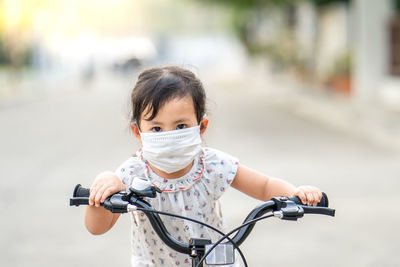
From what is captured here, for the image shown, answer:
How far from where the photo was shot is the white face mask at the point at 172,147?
7.68 ft

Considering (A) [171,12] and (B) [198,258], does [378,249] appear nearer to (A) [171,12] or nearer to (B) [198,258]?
(B) [198,258]

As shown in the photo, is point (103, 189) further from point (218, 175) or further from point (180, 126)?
point (218, 175)

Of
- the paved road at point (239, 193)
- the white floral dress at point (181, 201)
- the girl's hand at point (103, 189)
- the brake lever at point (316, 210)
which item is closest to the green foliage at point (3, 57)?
the paved road at point (239, 193)

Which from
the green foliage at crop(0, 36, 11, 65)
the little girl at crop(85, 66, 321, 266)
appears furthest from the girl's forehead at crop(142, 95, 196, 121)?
the green foliage at crop(0, 36, 11, 65)

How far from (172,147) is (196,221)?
31 centimetres

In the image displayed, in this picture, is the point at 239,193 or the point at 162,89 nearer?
the point at 162,89

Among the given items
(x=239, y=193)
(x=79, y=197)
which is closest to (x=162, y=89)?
(x=79, y=197)

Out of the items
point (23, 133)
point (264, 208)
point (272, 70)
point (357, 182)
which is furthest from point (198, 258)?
point (272, 70)

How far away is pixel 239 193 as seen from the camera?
26.1 feet

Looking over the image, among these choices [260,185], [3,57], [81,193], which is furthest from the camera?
[3,57]

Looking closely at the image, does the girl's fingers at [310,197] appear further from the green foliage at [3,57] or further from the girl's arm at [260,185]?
the green foliage at [3,57]

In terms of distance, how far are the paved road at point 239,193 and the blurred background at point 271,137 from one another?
0.02 m

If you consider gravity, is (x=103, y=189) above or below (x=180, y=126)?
below

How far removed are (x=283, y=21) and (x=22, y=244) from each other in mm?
29169
